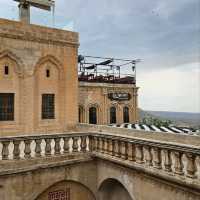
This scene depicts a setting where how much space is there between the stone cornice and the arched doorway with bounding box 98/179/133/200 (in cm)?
877

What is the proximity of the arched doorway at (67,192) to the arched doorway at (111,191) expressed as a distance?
0.38 m

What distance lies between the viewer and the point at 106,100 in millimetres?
21125

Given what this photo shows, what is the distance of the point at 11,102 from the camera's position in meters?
12.8

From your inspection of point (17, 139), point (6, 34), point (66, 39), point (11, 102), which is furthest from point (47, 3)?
point (17, 139)

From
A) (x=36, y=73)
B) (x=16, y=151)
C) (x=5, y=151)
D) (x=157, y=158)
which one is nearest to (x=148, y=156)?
(x=157, y=158)

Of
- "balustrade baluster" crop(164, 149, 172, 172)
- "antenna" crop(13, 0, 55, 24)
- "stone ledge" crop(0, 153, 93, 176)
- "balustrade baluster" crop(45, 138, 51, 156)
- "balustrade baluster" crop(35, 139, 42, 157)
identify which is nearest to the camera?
"balustrade baluster" crop(164, 149, 172, 172)

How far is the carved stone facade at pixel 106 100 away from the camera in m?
19.6

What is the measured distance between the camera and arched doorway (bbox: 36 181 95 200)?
25.7 feet

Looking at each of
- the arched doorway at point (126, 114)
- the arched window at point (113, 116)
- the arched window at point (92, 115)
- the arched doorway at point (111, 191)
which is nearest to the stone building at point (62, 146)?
the arched doorway at point (111, 191)

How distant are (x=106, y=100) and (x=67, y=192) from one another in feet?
43.8

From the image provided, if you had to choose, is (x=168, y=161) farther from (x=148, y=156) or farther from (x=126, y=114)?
Answer: (x=126, y=114)

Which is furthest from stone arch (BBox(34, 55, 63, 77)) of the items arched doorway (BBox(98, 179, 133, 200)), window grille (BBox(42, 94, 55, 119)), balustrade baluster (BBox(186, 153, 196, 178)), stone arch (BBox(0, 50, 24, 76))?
balustrade baluster (BBox(186, 153, 196, 178))

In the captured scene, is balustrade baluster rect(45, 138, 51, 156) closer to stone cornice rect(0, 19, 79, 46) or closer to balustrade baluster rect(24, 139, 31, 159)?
balustrade baluster rect(24, 139, 31, 159)

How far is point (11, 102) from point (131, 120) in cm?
1332
